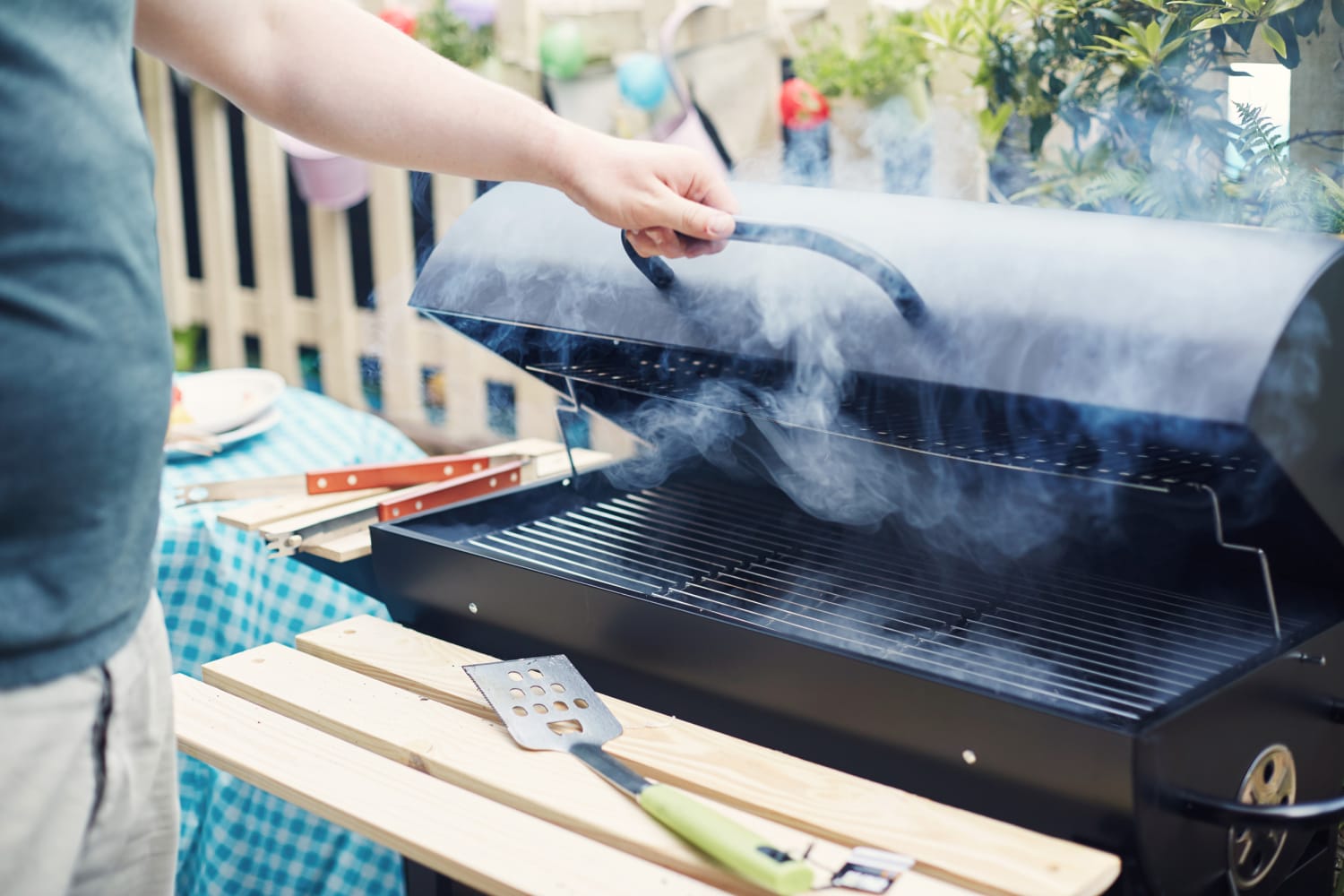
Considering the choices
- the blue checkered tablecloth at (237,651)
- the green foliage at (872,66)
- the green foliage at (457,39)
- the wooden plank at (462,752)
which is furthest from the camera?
the green foliage at (457,39)

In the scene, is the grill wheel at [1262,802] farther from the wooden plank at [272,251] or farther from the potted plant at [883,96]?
the wooden plank at [272,251]

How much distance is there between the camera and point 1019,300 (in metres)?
1.09

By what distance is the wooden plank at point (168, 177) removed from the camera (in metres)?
5.00

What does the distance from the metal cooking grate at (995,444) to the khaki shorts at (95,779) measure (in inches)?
26.5

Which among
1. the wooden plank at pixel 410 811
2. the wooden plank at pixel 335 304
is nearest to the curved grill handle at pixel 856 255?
the wooden plank at pixel 410 811

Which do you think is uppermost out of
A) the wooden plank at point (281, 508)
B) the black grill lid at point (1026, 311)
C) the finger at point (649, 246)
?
the finger at point (649, 246)

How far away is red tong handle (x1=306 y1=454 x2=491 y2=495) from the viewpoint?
72.4 inches

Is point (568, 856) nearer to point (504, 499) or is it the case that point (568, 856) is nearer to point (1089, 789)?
point (1089, 789)

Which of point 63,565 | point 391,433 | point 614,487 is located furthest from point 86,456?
point 391,433

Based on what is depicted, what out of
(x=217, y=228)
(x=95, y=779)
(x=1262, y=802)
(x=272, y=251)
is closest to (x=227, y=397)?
(x=95, y=779)

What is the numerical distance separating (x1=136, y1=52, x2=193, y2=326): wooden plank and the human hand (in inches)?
163

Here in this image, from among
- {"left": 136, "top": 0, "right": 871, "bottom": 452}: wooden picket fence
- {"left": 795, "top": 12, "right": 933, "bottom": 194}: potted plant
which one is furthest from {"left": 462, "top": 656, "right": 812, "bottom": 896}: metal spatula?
{"left": 136, "top": 0, "right": 871, "bottom": 452}: wooden picket fence

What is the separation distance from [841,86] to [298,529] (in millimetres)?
1740

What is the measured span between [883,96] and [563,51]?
1275 millimetres
